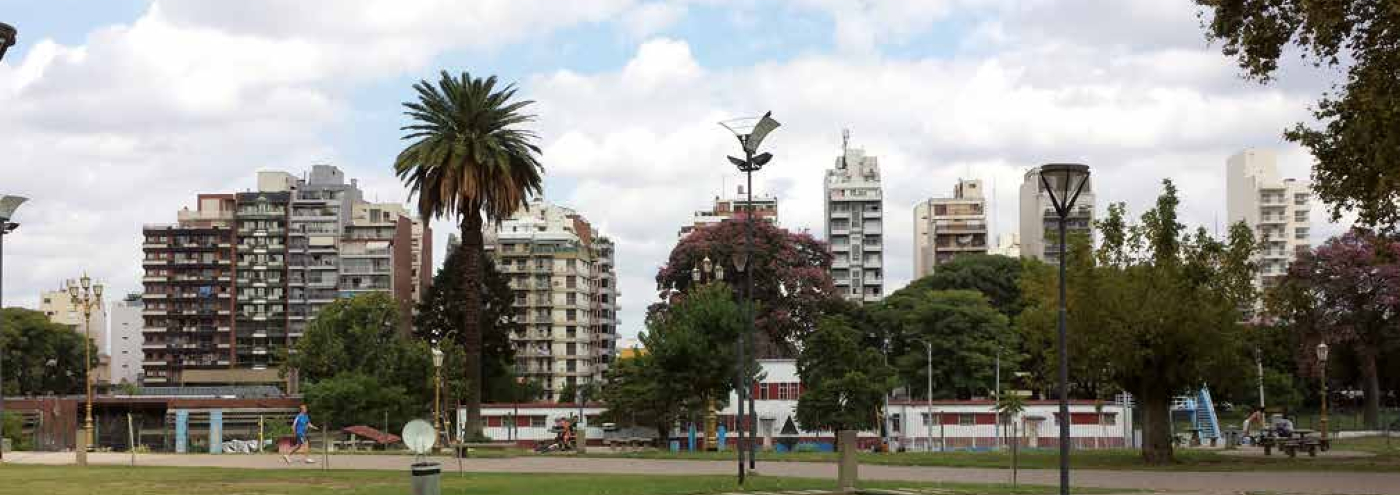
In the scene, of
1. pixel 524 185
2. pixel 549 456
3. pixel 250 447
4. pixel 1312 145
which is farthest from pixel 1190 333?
pixel 250 447

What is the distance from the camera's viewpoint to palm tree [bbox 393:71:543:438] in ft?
219

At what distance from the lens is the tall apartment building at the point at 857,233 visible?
170750mm

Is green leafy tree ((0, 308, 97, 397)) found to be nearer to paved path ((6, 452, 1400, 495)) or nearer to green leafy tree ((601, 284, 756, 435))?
green leafy tree ((601, 284, 756, 435))

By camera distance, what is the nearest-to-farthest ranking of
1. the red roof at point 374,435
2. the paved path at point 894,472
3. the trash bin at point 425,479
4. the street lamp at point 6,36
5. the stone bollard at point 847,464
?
the street lamp at point 6,36, the trash bin at point 425,479, the stone bollard at point 847,464, the paved path at point 894,472, the red roof at point 374,435

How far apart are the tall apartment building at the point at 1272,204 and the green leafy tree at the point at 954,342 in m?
82.6

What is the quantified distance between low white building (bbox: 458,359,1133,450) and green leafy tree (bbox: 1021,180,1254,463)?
2779 cm

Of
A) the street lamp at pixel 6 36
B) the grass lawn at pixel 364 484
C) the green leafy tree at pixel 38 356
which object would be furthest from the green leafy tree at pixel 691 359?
the green leafy tree at pixel 38 356

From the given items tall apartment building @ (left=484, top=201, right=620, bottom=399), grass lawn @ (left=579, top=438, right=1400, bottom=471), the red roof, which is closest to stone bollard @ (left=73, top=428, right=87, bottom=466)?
grass lawn @ (left=579, top=438, right=1400, bottom=471)

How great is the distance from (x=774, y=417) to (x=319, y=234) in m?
94.5

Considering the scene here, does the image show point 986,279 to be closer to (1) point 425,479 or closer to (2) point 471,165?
(2) point 471,165

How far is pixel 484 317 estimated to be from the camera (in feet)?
339

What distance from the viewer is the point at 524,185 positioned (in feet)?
227

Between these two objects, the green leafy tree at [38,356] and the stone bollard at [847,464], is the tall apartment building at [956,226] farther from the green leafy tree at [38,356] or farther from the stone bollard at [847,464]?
the stone bollard at [847,464]

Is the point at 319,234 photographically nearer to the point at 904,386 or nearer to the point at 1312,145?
the point at 904,386
